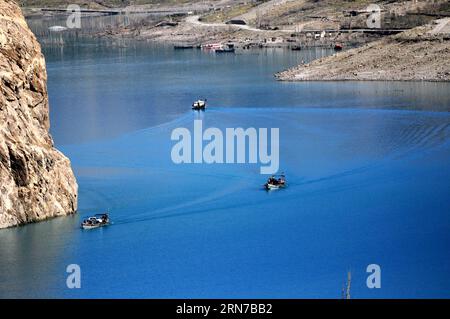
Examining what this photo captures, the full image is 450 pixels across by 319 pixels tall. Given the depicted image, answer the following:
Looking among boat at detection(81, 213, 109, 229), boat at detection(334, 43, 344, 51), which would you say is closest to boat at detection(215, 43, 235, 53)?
boat at detection(334, 43, 344, 51)

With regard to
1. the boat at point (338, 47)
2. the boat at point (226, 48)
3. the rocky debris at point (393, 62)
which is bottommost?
the rocky debris at point (393, 62)

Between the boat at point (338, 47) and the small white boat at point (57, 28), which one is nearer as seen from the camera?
the boat at point (338, 47)

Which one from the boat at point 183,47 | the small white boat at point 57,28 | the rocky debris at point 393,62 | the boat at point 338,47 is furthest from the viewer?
the small white boat at point 57,28

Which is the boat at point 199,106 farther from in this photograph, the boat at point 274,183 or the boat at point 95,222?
the boat at point 95,222
